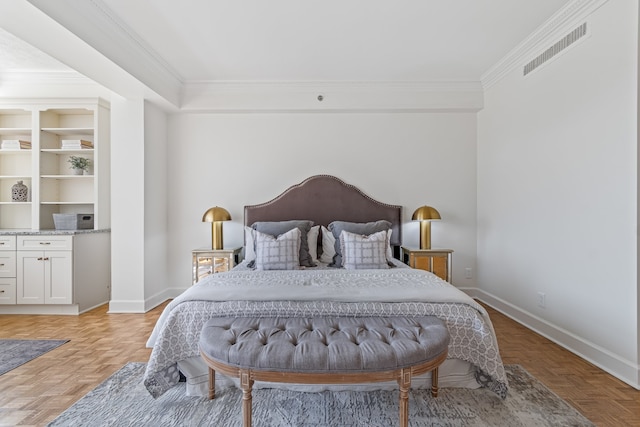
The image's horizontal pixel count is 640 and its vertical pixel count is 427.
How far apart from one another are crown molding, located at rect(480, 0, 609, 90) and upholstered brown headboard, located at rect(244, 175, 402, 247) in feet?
6.37

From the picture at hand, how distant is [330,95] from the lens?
13.4 feet

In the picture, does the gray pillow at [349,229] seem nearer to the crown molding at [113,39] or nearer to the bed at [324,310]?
the bed at [324,310]

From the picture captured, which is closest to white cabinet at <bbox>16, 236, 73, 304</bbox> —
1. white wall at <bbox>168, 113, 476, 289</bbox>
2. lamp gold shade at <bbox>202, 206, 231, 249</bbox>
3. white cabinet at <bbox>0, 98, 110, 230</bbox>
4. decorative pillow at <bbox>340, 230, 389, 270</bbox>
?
white cabinet at <bbox>0, 98, 110, 230</bbox>

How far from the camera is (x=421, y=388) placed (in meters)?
2.14

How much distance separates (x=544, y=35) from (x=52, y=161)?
5.66 m

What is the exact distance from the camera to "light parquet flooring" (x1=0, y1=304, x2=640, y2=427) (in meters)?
1.93

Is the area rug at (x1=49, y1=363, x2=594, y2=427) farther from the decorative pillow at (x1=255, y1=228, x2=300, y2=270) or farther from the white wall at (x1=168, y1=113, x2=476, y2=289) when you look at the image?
the white wall at (x1=168, y1=113, x2=476, y2=289)

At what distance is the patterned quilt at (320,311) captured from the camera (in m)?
2.03

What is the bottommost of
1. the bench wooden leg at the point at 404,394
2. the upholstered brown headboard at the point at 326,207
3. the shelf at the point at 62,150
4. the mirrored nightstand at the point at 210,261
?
the bench wooden leg at the point at 404,394

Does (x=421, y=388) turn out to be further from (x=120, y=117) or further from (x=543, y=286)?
(x=120, y=117)

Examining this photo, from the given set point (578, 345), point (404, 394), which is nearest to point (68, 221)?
point (404, 394)

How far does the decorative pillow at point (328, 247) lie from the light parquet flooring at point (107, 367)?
1795 mm

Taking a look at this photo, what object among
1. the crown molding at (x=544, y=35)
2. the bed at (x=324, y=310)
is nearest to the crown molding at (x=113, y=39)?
the bed at (x=324, y=310)

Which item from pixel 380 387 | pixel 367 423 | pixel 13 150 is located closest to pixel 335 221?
pixel 380 387
